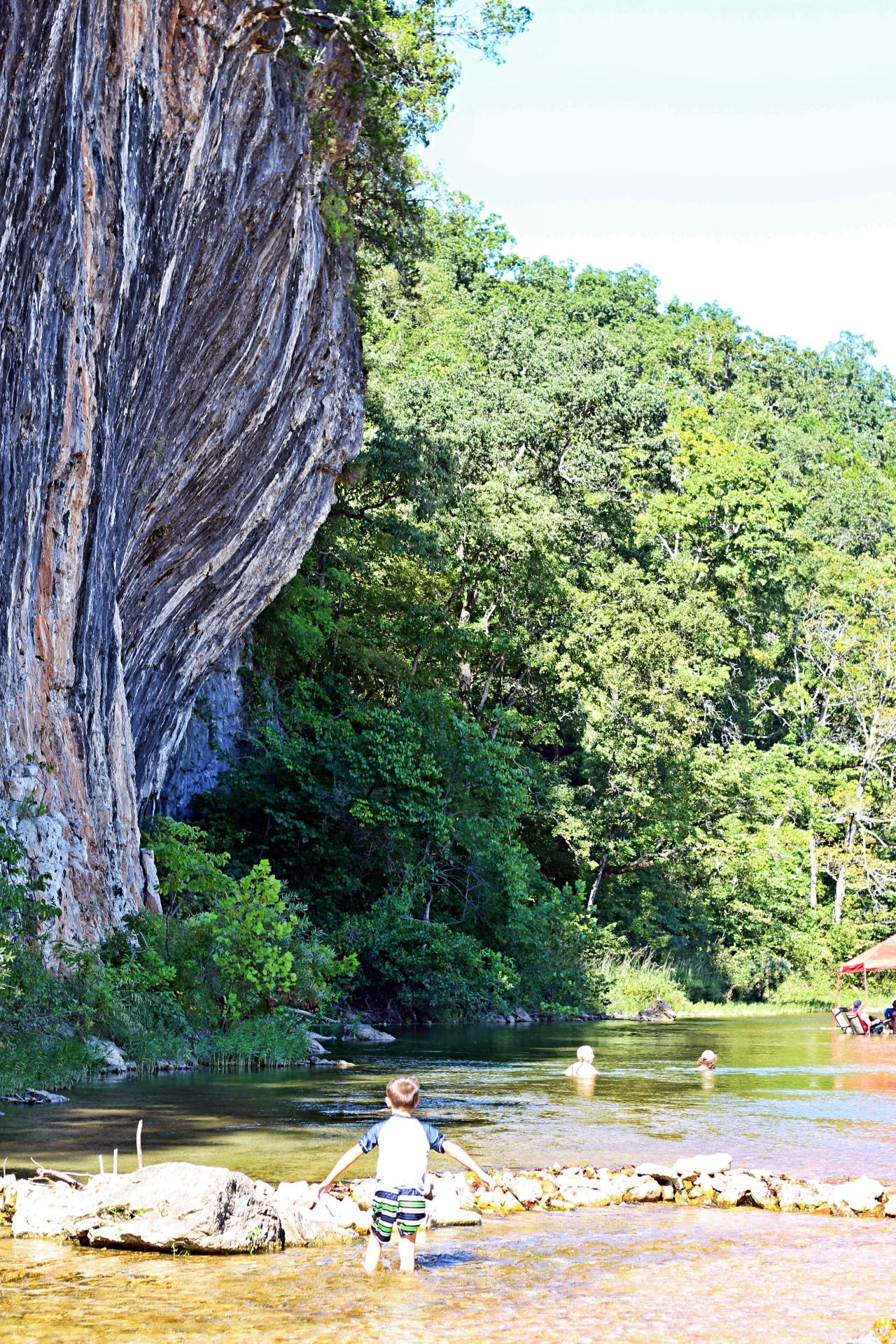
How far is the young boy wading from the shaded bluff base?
33 cm

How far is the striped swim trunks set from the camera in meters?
6.79

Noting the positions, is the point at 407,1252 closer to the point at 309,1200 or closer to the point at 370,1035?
the point at 309,1200

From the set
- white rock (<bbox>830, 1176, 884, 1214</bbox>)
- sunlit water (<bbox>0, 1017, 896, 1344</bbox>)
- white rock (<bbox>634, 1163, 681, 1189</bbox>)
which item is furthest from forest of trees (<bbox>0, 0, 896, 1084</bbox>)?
white rock (<bbox>830, 1176, 884, 1214</bbox>)

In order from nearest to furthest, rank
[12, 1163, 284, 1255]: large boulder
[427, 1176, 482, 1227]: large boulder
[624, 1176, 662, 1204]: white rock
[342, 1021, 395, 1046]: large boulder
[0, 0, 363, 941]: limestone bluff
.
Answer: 1. [12, 1163, 284, 1255]: large boulder
2. [427, 1176, 482, 1227]: large boulder
3. [624, 1176, 662, 1204]: white rock
4. [0, 0, 363, 941]: limestone bluff
5. [342, 1021, 395, 1046]: large boulder

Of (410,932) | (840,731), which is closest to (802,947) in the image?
(840,731)

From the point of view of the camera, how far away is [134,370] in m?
18.4

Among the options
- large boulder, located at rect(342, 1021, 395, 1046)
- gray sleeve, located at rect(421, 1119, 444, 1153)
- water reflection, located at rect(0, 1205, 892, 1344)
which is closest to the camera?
water reflection, located at rect(0, 1205, 892, 1344)

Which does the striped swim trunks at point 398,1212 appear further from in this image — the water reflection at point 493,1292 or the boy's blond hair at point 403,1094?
the boy's blond hair at point 403,1094

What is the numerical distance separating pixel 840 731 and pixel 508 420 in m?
19.3

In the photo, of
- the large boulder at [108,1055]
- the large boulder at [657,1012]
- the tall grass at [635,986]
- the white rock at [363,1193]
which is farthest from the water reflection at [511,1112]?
the tall grass at [635,986]

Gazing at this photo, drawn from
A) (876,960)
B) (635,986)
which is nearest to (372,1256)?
(876,960)

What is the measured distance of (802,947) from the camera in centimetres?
4388

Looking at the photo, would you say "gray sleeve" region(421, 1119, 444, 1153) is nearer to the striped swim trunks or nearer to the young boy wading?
the young boy wading

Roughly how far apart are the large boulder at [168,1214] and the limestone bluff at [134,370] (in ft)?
27.3
